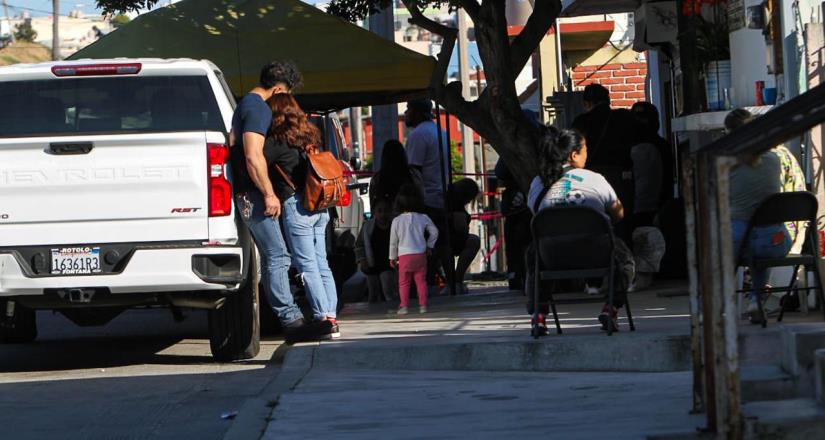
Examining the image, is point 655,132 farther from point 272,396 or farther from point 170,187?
point 272,396

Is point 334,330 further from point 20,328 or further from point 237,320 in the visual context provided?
point 20,328

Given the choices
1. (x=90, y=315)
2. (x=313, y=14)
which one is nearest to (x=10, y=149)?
(x=90, y=315)

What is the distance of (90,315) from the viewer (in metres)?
10.5

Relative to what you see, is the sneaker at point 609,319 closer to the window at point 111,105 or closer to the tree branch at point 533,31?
the window at point 111,105

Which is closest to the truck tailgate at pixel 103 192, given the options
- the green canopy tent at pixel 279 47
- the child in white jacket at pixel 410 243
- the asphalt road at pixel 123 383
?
the asphalt road at pixel 123 383

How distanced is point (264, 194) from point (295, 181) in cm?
43

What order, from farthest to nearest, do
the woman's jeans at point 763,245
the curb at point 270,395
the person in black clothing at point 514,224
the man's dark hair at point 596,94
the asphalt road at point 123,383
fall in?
the person in black clothing at point 514,224, the man's dark hair at point 596,94, the woman's jeans at point 763,245, the asphalt road at point 123,383, the curb at point 270,395

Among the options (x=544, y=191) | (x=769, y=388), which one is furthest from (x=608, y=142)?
(x=769, y=388)

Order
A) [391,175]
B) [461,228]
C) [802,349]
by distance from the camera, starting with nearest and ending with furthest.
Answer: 1. [802,349]
2. [391,175]
3. [461,228]

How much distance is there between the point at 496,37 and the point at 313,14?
2.22 meters

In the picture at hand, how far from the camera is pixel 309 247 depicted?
33.8 feet

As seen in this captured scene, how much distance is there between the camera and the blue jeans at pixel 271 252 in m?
9.96

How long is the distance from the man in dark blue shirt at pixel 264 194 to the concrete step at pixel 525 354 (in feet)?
1.86

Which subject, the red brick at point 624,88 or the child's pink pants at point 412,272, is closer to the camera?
the child's pink pants at point 412,272
